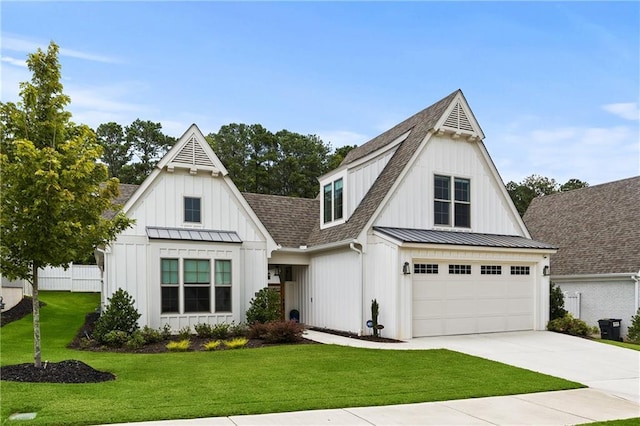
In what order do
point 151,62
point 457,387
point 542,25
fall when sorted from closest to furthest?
point 457,387
point 542,25
point 151,62

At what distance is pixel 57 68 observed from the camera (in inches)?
409

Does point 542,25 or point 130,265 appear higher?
point 542,25

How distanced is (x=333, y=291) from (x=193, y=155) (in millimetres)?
6527

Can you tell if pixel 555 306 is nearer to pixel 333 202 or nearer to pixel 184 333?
pixel 333 202

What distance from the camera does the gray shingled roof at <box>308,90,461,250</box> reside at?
55.8ft

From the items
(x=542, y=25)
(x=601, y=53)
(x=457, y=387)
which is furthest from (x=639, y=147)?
(x=457, y=387)

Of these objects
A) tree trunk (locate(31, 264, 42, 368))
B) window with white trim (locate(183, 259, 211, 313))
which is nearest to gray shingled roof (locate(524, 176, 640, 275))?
window with white trim (locate(183, 259, 211, 313))

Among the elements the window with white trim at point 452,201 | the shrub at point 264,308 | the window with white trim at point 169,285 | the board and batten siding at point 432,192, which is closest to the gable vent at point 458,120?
the board and batten siding at point 432,192

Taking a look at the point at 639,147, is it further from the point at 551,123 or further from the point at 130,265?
the point at 130,265

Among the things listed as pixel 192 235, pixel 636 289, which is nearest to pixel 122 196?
pixel 192 235

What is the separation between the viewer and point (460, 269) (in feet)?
55.0

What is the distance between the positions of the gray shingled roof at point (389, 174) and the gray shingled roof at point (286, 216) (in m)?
0.90

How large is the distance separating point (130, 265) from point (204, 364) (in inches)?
248

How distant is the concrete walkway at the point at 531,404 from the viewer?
7152 mm
